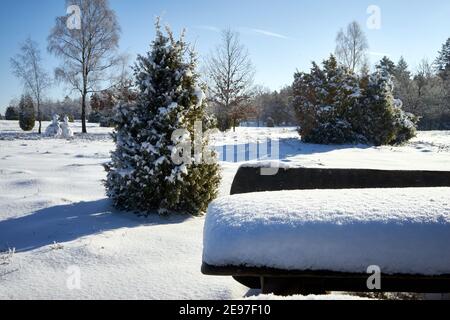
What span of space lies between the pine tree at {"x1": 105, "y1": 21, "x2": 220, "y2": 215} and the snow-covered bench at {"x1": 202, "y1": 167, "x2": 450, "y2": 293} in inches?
147

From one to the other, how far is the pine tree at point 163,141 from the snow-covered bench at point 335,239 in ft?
12.2

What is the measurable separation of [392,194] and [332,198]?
35 centimetres

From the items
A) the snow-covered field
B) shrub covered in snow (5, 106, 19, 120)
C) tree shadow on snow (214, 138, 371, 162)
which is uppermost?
shrub covered in snow (5, 106, 19, 120)

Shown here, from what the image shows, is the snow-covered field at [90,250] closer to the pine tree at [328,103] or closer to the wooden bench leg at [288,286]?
the wooden bench leg at [288,286]

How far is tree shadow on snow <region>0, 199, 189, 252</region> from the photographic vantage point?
446cm

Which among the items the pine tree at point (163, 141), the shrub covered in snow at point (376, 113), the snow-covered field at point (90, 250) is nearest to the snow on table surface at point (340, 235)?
the snow-covered field at point (90, 250)

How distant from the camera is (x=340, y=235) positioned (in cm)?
162

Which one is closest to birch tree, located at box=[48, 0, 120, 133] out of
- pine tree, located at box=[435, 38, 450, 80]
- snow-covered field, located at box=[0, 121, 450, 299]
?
snow-covered field, located at box=[0, 121, 450, 299]

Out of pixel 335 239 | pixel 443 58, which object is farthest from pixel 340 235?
pixel 443 58

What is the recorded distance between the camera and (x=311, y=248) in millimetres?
1640

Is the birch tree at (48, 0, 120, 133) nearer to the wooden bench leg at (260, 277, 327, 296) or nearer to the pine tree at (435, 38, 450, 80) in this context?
the wooden bench leg at (260, 277, 327, 296)
